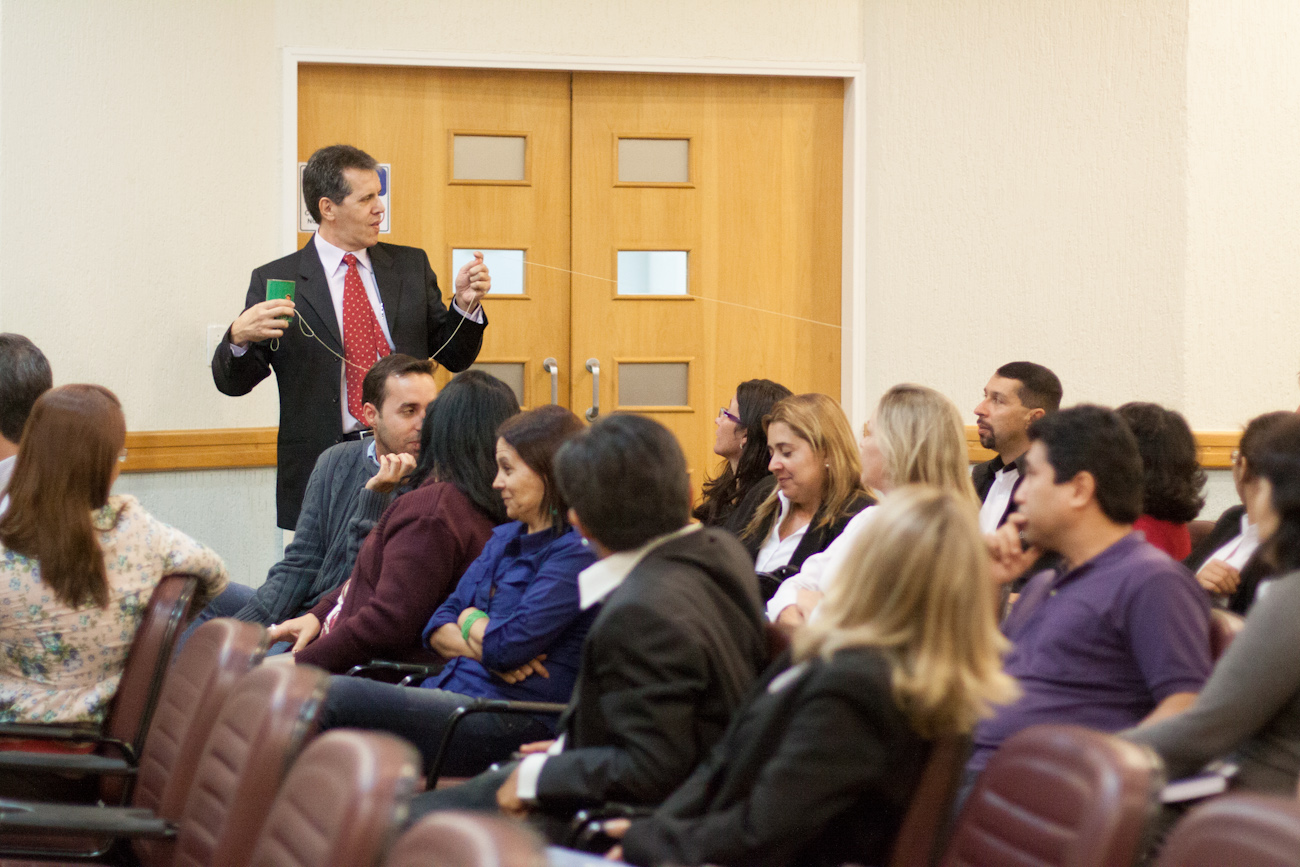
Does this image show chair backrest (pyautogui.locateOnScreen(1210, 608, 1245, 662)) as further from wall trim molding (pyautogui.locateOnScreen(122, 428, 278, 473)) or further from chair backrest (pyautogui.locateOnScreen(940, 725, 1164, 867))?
wall trim molding (pyautogui.locateOnScreen(122, 428, 278, 473))

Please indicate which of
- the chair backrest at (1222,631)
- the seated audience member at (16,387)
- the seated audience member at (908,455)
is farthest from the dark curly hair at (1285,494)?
the seated audience member at (16,387)

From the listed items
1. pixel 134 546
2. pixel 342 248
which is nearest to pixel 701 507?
pixel 342 248

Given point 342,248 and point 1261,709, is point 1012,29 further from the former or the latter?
point 1261,709

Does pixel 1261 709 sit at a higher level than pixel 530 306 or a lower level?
lower

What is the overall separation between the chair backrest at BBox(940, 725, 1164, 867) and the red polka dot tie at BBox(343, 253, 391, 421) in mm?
2819

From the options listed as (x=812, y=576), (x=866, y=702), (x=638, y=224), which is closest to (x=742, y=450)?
(x=812, y=576)

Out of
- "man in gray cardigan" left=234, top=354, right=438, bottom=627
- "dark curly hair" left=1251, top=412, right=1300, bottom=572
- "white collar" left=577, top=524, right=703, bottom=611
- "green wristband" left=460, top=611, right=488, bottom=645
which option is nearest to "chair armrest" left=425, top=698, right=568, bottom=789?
"green wristband" left=460, top=611, right=488, bottom=645

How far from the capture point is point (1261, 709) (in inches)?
68.7

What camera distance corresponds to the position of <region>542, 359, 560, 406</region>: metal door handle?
198 inches

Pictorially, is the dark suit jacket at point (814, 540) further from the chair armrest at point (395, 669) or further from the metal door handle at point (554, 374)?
the metal door handle at point (554, 374)

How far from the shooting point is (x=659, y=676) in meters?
1.77

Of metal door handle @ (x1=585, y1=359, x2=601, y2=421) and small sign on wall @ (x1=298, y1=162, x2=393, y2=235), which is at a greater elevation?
small sign on wall @ (x1=298, y1=162, x2=393, y2=235)

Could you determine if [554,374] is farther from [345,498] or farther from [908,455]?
[908,455]

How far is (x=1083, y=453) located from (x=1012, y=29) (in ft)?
10.9
